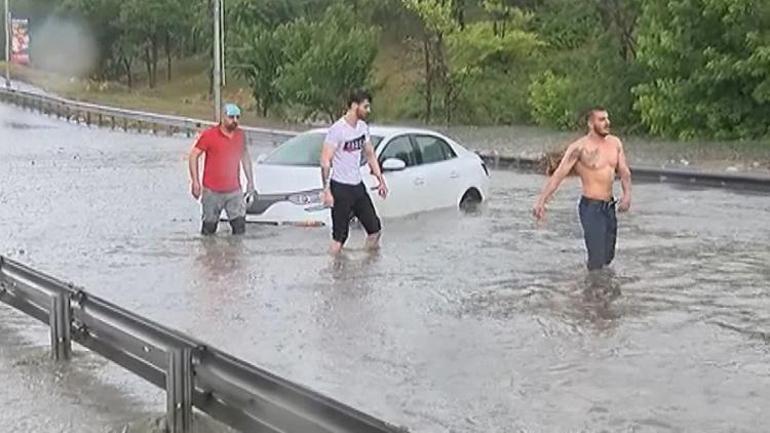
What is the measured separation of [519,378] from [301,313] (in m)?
2.84

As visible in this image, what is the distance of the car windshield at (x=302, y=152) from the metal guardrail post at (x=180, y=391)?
9.89 metres

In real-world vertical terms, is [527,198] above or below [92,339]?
below

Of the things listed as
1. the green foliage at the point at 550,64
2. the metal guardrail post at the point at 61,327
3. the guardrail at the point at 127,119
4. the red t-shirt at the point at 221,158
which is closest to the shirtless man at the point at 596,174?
the red t-shirt at the point at 221,158

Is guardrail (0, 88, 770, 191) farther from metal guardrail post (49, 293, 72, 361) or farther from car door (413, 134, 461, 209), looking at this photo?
metal guardrail post (49, 293, 72, 361)

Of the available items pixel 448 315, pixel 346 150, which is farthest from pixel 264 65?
pixel 448 315

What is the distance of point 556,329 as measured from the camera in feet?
32.8

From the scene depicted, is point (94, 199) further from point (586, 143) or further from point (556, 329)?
point (556, 329)

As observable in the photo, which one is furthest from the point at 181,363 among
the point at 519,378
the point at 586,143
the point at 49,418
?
the point at 586,143

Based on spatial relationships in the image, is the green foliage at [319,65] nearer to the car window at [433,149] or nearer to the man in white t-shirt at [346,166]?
the car window at [433,149]

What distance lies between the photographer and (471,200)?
19297 millimetres

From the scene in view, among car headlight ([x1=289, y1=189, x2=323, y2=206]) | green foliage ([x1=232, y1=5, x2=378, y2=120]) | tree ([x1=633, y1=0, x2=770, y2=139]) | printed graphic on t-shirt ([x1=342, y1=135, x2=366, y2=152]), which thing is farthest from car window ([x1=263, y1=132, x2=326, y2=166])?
green foliage ([x1=232, y1=5, x2=378, y2=120])

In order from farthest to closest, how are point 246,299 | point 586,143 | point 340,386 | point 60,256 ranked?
point 60,256, point 586,143, point 246,299, point 340,386

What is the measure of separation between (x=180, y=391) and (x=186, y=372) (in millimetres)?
109

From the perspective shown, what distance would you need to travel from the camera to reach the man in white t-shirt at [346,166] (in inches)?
529
